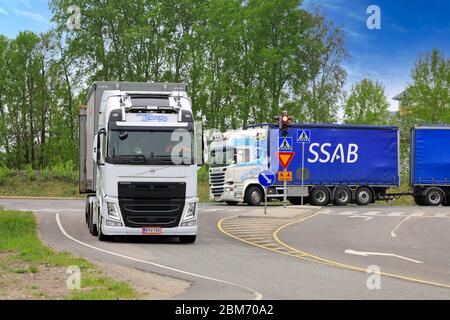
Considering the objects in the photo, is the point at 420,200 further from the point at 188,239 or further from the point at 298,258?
the point at 298,258

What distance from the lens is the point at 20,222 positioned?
1005 inches

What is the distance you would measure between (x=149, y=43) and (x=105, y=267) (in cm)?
4977

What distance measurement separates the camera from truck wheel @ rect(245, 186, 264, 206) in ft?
131

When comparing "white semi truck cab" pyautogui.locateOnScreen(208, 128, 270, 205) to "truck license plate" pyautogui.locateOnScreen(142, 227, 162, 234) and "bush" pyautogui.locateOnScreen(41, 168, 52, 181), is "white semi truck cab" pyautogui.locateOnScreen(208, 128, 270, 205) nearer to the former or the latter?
"bush" pyautogui.locateOnScreen(41, 168, 52, 181)

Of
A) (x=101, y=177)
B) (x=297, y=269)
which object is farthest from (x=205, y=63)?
(x=297, y=269)

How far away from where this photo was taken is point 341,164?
137ft

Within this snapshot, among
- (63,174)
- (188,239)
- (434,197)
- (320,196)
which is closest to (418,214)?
(320,196)

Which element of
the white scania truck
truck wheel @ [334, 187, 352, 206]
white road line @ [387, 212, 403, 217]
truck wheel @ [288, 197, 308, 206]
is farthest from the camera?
truck wheel @ [288, 197, 308, 206]

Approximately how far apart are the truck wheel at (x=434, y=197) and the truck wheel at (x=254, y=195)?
1009cm

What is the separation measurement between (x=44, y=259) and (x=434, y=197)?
108ft

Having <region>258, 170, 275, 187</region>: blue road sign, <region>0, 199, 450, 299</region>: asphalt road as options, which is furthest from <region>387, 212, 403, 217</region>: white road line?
<region>258, 170, 275, 187</region>: blue road sign

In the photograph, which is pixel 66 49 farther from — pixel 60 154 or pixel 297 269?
pixel 297 269

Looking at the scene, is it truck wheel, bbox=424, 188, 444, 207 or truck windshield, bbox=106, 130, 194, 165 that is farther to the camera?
truck wheel, bbox=424, 188, 444, 207

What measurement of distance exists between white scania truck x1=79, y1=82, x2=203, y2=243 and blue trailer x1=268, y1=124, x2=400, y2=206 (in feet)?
66.8
